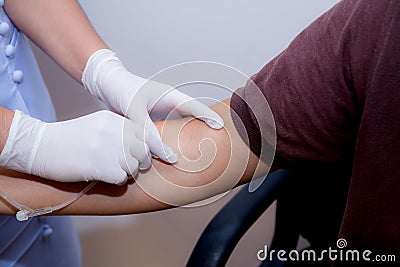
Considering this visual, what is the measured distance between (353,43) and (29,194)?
1.95 feet

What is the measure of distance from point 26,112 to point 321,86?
1.92 ft

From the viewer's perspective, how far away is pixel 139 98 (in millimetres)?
902

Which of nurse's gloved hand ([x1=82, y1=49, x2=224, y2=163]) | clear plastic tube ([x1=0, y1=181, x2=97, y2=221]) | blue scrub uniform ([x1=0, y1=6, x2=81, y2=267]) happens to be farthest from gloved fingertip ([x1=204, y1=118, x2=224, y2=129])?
blue scrub uniform ([x1=0, y1=6, x2=81, y2=267])

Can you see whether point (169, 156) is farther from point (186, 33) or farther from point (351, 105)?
point (186, 33)

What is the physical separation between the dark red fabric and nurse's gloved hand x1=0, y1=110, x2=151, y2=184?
208mm

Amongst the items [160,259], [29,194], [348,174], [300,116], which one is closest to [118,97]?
[29,194]

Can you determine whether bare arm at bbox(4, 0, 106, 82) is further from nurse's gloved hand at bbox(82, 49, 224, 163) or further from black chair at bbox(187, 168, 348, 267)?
black chair at bbox(187, 168, 348, 267)

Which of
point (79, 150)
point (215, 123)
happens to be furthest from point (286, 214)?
point (79, 150)

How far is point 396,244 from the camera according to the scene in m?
0.76

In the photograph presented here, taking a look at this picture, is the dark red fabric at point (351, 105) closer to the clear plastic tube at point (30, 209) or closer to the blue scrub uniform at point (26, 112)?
the clear plastic tube at point (30, 209)

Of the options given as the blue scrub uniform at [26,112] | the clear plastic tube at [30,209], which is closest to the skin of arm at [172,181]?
the clear plastic tube at [30,209]

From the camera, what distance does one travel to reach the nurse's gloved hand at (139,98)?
85 cm

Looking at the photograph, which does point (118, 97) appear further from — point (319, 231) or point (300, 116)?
point (319, 231)

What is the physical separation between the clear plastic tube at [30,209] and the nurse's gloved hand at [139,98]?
144 millimetres
